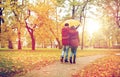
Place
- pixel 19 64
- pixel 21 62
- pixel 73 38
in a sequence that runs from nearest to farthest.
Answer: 1. pixel 19 64
2. pixel 73 38
3. pixel 21 62

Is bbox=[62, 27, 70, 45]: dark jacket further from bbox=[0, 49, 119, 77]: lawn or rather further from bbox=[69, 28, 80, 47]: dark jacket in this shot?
bbox=[0, 49, 119, 77]: lawn

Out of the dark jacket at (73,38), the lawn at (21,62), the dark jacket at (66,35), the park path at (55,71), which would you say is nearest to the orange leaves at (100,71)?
the park path at (55,71)

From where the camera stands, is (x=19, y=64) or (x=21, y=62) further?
(x=21, y=62)

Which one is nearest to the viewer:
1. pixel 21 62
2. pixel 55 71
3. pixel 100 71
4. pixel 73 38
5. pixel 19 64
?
pixel 55 71

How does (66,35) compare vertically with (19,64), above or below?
above

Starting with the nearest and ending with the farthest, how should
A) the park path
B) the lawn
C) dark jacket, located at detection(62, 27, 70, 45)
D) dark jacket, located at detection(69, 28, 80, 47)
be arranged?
the park path
the lawn
dark jacket, located at detection(69, 28, 80, 47)
dark jacket, located at detection(62, 27, 70, 45)

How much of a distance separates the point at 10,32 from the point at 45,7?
313 inches

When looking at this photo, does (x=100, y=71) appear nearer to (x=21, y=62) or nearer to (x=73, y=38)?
(x=73, y=38)

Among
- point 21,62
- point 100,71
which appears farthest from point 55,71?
point 21,62

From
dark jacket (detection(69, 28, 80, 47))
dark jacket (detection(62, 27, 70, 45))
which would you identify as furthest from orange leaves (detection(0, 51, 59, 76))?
dark jacket (detection(69, 28, 80, 47))

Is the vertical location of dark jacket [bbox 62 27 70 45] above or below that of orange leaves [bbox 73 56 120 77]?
above

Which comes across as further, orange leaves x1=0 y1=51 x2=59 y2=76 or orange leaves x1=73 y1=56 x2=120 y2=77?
orange leaves x1=0 y1=51 x2=59 y2=76

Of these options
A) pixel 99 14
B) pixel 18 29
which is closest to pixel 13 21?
pixel 18 29

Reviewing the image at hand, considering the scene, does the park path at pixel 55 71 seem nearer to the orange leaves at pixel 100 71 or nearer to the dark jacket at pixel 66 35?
the orange leaves at pixel 100 71
